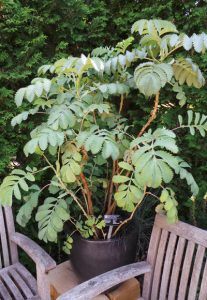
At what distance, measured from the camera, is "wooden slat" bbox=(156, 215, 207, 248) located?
1.40 metres

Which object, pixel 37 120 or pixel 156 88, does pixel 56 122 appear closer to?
pixel 156 88

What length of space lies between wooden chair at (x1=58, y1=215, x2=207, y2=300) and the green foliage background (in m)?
0.51

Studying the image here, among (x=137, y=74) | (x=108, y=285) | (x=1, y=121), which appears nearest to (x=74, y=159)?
(x=137, y=74)

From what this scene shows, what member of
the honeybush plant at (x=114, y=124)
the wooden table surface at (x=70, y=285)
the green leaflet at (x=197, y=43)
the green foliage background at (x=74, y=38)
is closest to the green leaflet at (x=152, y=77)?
the honeybush plant at (x=114, y=124)

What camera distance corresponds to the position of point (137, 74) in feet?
4.19

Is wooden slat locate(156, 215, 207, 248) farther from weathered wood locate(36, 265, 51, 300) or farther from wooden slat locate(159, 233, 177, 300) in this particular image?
weathered wood locate(36, 265, 51, 300)

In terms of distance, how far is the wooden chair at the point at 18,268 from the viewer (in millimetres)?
1544

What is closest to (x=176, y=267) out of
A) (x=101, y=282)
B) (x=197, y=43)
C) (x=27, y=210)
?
(x=101, y=282)

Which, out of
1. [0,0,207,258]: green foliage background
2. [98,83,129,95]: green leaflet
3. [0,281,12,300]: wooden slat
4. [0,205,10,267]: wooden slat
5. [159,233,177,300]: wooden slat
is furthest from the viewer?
[0,0,207,258]: green foliage background

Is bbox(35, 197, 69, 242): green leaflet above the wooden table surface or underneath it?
above

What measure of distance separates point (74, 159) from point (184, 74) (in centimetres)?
66

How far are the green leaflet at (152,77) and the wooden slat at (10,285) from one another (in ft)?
4.15

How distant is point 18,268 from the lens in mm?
1892

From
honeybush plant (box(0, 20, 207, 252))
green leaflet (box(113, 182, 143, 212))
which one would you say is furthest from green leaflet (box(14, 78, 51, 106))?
green leaflet (box(113, 182, 143, 212))
